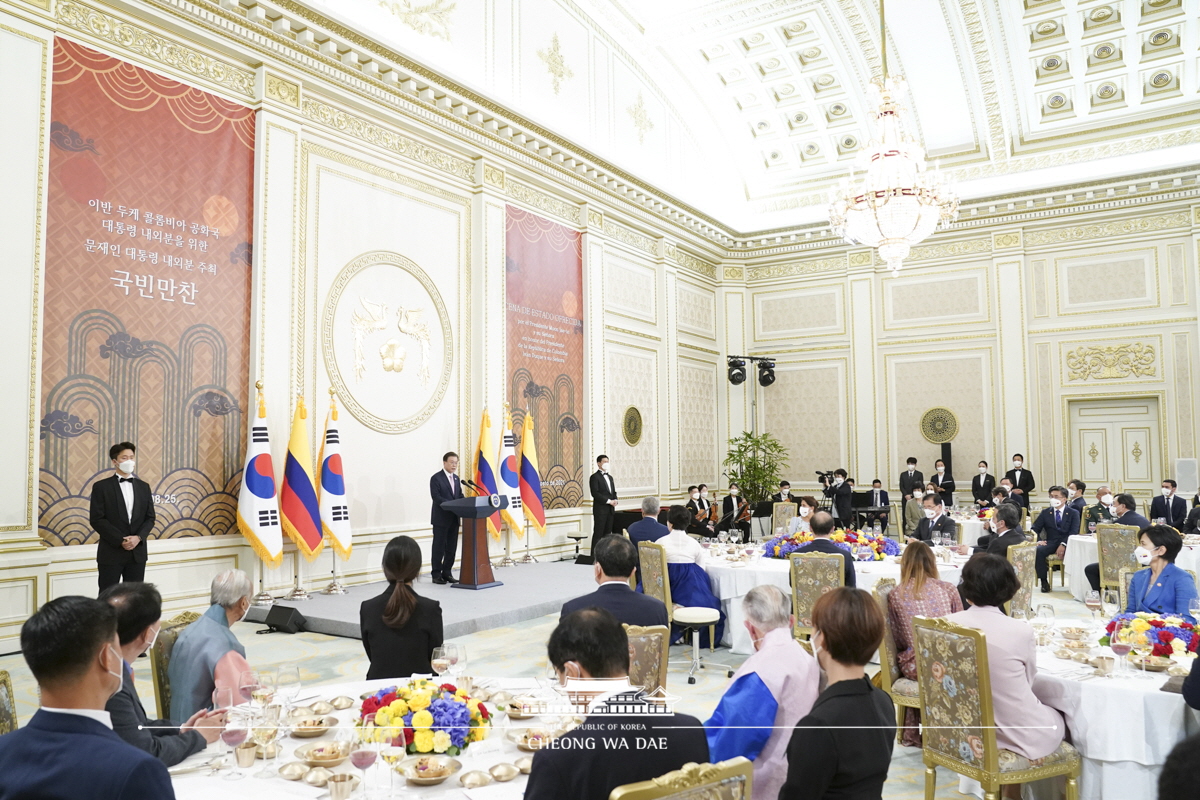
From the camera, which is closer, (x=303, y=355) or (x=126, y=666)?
(x=126, y=666)

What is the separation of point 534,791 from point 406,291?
8342mm

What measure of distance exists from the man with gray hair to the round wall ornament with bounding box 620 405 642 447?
10211mm

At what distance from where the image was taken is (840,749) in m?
2.08

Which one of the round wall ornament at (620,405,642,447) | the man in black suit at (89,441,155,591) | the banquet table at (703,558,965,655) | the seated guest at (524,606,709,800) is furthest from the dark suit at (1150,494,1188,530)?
the man in black suit at (89,441,155,591)

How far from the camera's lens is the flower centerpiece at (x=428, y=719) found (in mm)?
2240

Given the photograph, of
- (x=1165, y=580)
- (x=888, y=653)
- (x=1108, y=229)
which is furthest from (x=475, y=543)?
(x=1108, y=229)

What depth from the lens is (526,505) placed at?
10.5 meters

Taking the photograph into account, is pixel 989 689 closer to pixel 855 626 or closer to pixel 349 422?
pixel 855 626

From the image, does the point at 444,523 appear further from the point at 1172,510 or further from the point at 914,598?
the point at 1172,510

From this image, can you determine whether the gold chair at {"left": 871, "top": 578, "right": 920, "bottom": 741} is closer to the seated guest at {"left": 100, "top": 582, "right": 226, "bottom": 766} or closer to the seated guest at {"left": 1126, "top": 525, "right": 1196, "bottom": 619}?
the seated guest at {"left": 1126, "top": 525, "right": 1196, "bottom": 619}

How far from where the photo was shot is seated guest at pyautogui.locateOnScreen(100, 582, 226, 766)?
2.25 meters

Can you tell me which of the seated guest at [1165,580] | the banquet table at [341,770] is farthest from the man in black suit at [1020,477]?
the banquet table at [341,770]

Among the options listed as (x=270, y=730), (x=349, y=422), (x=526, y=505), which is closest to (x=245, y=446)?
(x=349, y=422)

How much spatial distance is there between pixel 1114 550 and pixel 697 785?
7.48 m
